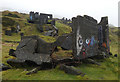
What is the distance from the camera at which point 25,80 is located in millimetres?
6844

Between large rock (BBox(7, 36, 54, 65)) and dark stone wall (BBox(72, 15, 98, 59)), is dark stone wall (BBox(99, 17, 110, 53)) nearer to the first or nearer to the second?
dark stone wall (BBox(72, 15, 98, 59))

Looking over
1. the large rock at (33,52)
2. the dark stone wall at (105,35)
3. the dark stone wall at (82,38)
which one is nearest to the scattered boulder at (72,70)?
the large rock at (33,52)

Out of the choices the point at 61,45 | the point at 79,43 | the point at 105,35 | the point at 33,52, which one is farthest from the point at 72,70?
the point at 105,35

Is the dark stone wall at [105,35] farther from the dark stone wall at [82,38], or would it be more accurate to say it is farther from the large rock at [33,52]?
the large rock at [33,52]

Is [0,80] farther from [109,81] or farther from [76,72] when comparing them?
[109,81]

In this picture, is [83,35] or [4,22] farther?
[4,22]

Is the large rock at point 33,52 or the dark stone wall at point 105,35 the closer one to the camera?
the large rock at point 33,52

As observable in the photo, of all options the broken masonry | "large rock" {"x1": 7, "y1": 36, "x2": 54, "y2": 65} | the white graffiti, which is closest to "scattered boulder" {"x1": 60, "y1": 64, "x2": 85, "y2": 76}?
the broken masonry

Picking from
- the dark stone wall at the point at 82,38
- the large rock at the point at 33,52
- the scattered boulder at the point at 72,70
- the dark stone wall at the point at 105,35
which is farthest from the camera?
the dark stone wall at the point at 105,35

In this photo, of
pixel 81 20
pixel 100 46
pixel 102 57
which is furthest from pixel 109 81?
pixel 100 46

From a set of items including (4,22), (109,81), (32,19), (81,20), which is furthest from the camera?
(32,19)

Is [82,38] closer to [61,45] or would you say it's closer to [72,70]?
[61,45]

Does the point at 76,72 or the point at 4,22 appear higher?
the point at 4,22

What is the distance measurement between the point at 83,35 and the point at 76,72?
16.3 ft
